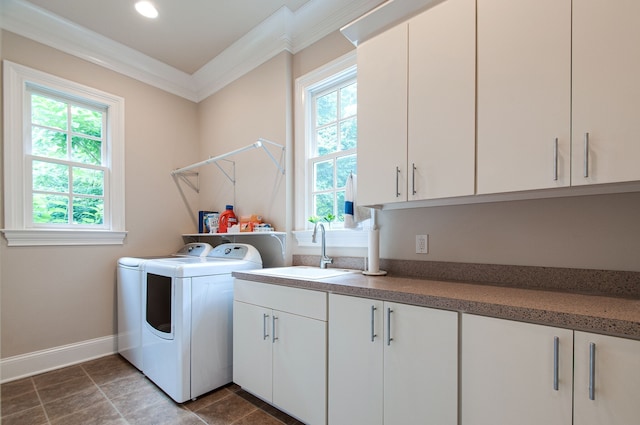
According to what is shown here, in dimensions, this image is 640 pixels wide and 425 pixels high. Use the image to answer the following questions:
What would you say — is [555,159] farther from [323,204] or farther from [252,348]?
[252,348]

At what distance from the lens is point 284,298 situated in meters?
1.77

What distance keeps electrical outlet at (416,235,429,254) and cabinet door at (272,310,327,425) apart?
763mm

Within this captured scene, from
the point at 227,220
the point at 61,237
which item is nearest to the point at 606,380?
the point at 227,220

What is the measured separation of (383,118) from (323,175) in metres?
0.93

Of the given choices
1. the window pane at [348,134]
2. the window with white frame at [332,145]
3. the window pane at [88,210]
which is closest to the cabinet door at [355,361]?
the window with white frame at [332,145]

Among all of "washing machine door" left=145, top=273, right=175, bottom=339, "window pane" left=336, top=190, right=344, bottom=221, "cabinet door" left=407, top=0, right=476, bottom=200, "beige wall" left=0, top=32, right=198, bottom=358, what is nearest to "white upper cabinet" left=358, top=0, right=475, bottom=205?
"cabinet door" left=407, top=0, right=476, bottom=200

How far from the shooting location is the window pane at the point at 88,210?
A: 2758mm

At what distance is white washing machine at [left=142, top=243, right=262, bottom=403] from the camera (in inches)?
77.9

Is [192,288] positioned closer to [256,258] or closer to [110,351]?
[256,258]

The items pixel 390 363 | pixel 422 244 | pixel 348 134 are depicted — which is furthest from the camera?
pixel 348 134

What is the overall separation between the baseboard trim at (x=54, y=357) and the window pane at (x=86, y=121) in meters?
2.00

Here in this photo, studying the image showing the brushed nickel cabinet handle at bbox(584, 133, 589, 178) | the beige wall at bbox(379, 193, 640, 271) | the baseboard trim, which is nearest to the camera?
the brushed nickel cabinet handle at bbox(584, 133, 589, 178)

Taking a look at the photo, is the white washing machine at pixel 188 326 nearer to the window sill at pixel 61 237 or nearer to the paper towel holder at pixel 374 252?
the window sill at pixel 61 237

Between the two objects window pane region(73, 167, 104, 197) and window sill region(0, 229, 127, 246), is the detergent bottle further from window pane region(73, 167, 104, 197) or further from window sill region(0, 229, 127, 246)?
window pane region(73, 167, 104, 197)
